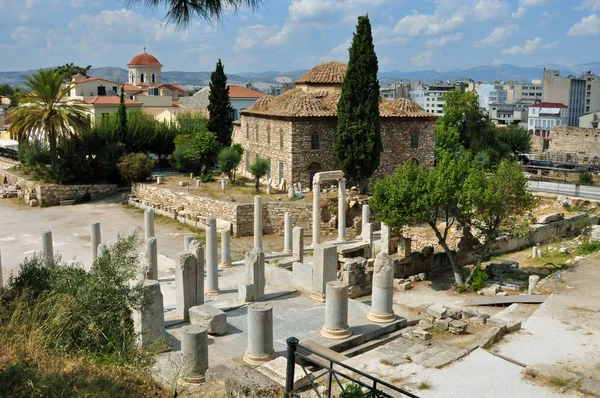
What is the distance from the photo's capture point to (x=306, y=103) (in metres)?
32.9

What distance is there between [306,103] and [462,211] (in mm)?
15631

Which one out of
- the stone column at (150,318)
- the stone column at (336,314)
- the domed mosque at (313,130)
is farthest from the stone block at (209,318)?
the domed mosque at (313,130)

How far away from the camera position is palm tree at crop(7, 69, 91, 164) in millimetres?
31438

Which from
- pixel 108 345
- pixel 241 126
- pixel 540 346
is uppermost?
pixel 241 126

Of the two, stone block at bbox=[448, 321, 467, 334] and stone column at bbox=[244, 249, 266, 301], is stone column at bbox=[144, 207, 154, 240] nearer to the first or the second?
stone column at bbox=[244, 249, 266, 301]

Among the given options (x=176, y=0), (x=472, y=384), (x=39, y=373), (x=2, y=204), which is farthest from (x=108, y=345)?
(x=2, y=204)

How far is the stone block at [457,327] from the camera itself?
553 inches

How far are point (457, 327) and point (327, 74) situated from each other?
24678 millimetres

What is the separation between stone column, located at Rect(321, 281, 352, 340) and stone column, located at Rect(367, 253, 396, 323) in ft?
3.99

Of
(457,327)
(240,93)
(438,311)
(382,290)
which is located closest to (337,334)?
(382,290)

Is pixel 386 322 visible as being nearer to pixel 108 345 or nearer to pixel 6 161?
pixel 108 345

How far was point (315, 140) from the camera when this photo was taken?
32.7m

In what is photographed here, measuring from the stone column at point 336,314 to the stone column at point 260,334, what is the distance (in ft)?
5.46

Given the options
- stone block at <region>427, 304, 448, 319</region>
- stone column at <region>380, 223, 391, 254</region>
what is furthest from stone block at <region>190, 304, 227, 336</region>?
stone column at <region>380, 223, 391, 254</region>
